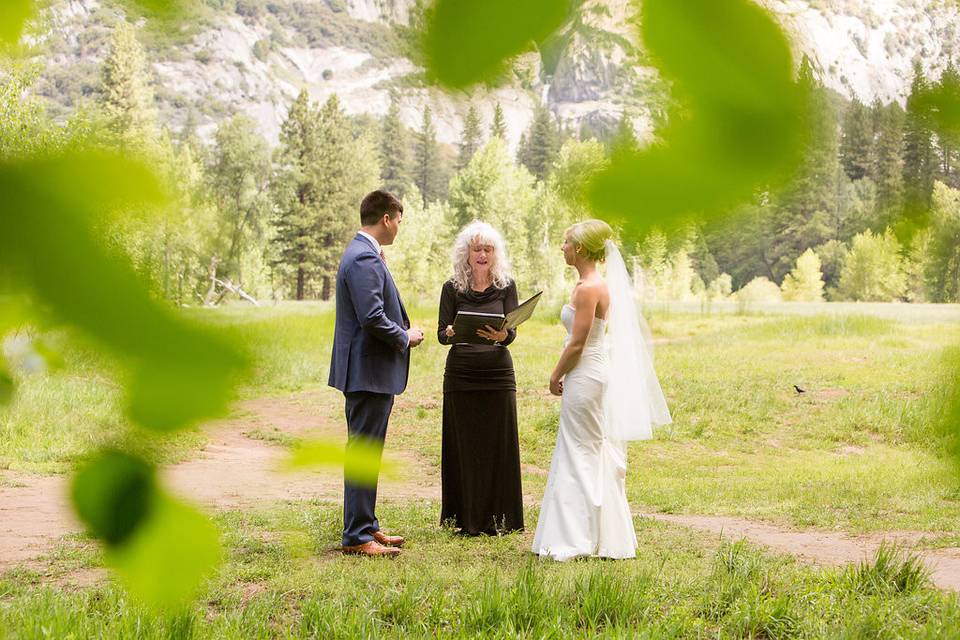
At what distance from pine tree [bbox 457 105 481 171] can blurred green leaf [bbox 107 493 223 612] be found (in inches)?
6.5

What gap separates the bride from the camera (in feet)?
11.8

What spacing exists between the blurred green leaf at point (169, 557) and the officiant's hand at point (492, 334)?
3.49 metres

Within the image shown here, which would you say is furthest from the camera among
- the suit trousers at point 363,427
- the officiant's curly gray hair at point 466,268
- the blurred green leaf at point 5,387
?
the officiant's curly gray hair at point 466,268

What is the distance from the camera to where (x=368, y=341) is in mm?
3197

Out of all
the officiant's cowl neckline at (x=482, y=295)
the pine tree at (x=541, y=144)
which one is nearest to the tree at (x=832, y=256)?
the pine tree at (x=541, y=144)

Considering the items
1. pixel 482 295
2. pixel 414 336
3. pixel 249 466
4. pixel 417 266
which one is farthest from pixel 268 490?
pixel 417 266

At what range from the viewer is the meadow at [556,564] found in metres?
0.39

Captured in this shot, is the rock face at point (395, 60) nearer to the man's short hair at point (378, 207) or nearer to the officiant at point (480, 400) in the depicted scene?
the man's short hair at point (378, 207)

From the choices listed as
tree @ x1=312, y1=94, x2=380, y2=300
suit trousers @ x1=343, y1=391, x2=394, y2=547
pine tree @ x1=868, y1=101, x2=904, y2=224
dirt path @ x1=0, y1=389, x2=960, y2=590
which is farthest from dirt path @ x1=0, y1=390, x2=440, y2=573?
suit trousers @ x1=343, y1=391, x2=394, y2=547

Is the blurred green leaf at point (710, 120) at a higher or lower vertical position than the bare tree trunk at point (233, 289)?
higher

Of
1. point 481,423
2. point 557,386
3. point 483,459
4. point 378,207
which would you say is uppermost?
point 378,207

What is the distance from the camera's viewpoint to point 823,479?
702cm

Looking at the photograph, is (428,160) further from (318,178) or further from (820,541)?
(820,541)

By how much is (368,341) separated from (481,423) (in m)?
0.96
